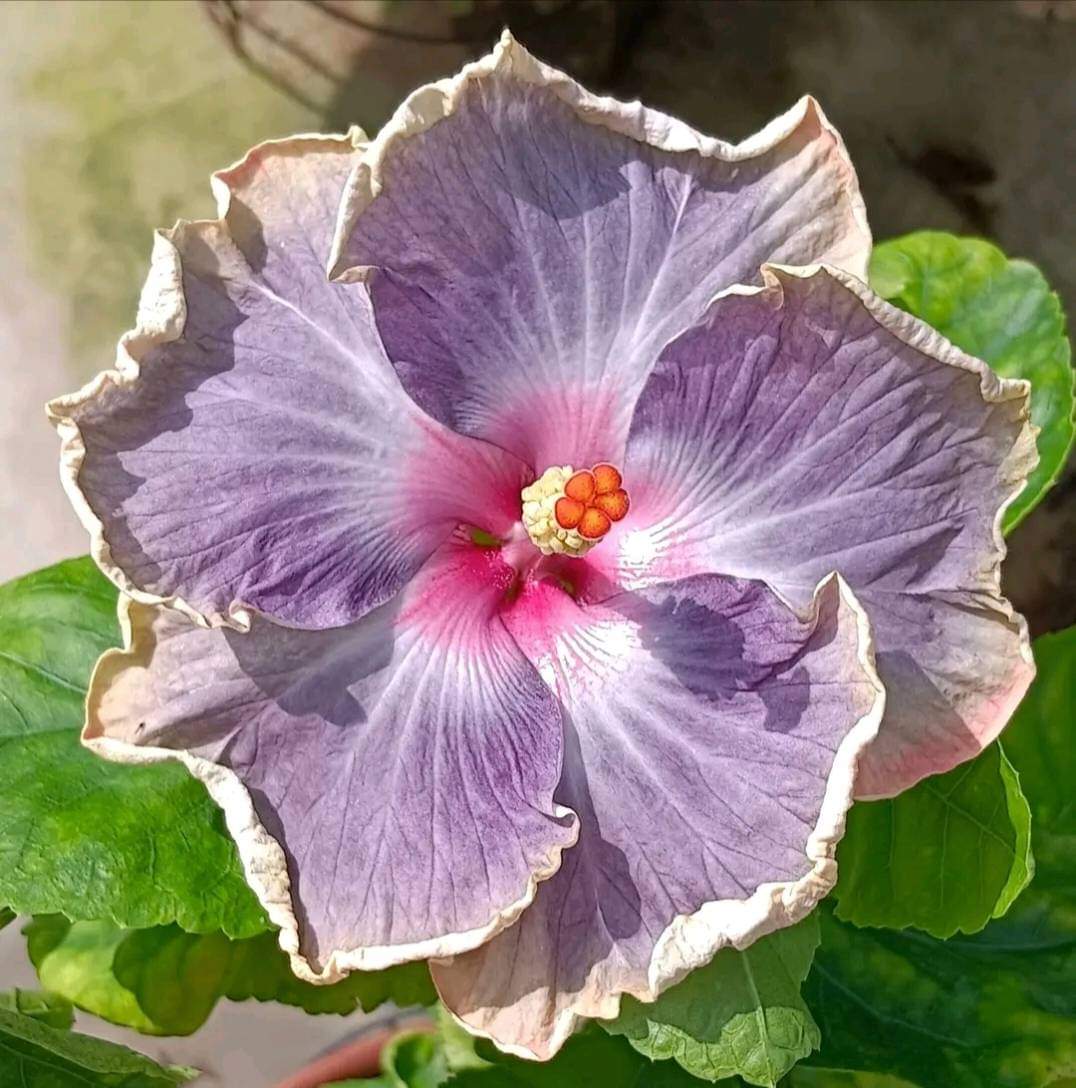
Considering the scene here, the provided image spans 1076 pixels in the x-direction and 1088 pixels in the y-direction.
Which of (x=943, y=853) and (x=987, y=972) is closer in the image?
(x=943, y=853)

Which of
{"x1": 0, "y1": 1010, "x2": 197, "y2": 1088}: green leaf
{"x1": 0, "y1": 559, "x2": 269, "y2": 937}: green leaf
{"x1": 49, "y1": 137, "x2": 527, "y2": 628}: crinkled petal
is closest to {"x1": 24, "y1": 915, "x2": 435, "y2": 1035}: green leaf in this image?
{"x1": 0, "y1": 1010, "x2": 197, "y2": 1088}: green leaf

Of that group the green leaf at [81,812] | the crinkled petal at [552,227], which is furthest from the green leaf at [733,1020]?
the crinkled petal at [552,227]

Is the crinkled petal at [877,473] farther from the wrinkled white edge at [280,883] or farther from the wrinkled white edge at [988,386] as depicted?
the wrinkled white edge at [280,883]

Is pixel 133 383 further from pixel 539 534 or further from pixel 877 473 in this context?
pixel 877 473

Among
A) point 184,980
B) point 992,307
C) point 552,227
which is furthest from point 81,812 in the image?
point 992,307

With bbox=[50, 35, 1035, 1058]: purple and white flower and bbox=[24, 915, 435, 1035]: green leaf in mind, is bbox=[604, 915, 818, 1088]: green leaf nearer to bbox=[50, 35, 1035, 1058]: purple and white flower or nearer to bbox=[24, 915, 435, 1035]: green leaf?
bbox=[50, 35, 1035, 1058]: purple and white flower

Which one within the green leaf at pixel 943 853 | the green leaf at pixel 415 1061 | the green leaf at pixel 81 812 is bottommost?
the green leaf at pixel 415 1061
